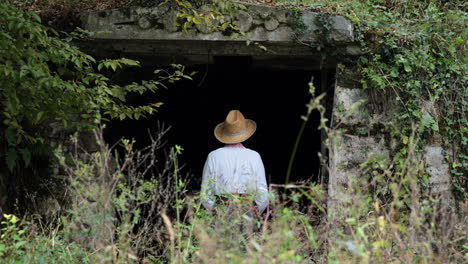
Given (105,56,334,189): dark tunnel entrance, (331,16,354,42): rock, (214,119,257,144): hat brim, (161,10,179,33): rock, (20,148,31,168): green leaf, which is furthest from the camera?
(105,56,334,189): dark tunnel entrance

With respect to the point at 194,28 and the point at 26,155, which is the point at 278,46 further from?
the point at 26,155

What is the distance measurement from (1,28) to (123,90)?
1390 mm

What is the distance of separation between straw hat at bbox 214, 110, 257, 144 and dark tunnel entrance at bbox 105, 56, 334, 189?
9.37 ft

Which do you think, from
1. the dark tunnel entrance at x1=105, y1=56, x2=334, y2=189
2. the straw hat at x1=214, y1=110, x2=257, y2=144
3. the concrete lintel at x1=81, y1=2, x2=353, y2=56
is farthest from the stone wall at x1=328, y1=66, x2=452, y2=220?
the dark tunnel entrance at x1=105, y1=56, x2=334, y2=189

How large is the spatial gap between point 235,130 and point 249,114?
4.34 metres

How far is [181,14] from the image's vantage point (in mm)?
4715

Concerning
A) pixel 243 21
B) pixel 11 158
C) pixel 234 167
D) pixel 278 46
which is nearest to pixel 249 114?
pixel 278 46

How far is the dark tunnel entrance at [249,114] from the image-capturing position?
27.8 feet

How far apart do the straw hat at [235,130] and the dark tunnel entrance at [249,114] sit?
2.86 metres

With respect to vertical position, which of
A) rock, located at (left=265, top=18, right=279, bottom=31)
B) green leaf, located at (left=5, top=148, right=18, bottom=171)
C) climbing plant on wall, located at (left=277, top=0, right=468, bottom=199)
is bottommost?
green leaf, located at (left=5, top=148, right=18, bottom=171)

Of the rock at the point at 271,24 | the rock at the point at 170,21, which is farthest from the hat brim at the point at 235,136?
the rock at the point at 170,21

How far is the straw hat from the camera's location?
496 centimetres

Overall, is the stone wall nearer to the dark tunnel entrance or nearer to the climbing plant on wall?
the climbing plant on wall

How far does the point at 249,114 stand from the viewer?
9344 millimetres
